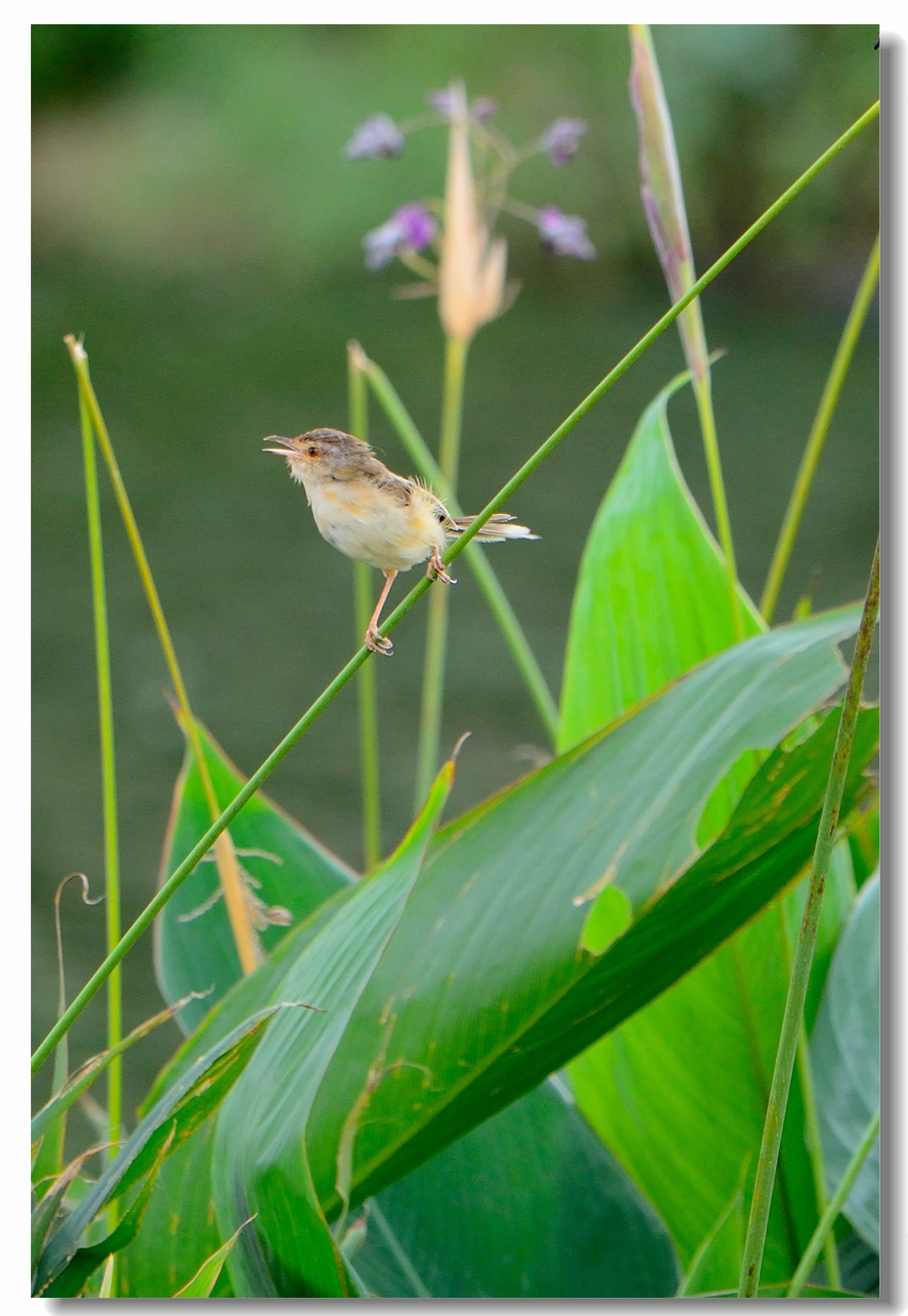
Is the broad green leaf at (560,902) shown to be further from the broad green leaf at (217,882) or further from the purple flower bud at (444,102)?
the purple flower bud at (444,102)

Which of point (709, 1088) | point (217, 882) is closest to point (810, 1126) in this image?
point (709, 1088)

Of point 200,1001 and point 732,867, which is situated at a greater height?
point 732,867

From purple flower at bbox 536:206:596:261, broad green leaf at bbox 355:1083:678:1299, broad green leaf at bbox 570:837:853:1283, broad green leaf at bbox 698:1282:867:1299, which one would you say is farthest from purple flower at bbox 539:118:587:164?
broad green leaf at bbox 698:1282:867:1299

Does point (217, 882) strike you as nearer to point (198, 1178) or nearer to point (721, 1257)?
point (198, 1178)

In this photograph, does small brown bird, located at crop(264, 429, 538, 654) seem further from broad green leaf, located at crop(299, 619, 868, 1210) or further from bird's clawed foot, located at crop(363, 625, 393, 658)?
broad green leaf, located at crop(299, 619, 868, 1210)

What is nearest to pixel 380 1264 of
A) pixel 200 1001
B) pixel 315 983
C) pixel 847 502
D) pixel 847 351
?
pixel 200 1001

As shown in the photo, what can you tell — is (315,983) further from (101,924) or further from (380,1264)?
(101,924)
